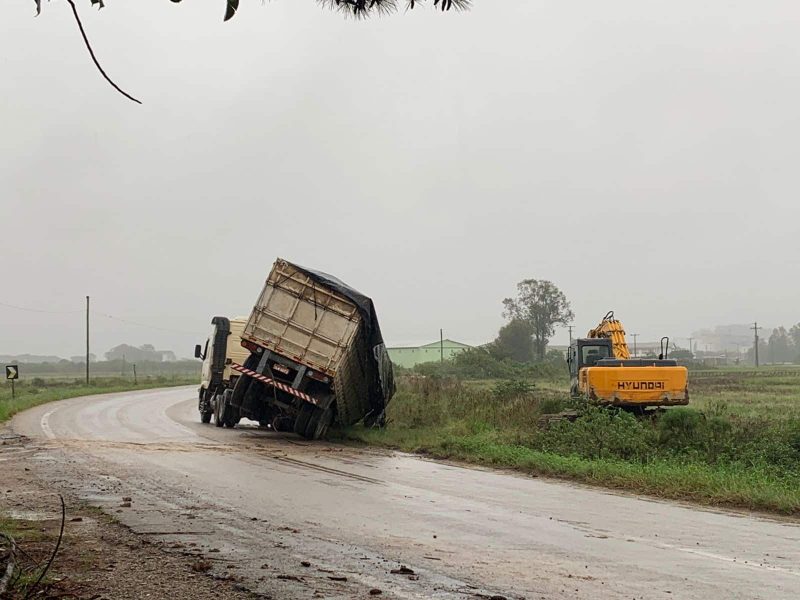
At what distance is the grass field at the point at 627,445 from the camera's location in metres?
12.0

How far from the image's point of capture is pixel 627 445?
1566cm

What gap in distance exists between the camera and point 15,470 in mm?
13125

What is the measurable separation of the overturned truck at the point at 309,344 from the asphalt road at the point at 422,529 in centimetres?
353

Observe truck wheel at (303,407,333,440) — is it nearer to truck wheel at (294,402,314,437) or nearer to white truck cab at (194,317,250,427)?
truck wheel at (294,402,314,437)

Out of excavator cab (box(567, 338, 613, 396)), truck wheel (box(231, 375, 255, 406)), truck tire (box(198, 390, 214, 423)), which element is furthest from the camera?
truck tire (box(198, 390, 214, 423))

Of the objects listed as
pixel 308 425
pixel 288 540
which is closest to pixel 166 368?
pixel 308 425

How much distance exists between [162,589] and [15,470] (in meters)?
8.32

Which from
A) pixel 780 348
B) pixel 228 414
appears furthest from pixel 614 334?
pixel 780 348

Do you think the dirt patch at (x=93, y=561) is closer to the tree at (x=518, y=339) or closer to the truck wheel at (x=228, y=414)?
the truck wheel at (x=228, y=414)

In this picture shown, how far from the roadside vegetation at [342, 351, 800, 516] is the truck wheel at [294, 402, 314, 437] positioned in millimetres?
1193

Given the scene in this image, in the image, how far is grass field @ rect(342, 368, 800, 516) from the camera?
1204 cm

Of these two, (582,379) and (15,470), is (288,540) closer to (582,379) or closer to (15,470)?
(15,470)

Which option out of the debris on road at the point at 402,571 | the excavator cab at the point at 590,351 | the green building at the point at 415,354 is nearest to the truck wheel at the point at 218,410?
the excavator cab at the point at 590,351

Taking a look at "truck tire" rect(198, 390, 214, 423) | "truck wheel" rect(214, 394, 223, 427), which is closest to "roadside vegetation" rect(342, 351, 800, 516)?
"truck wheel" rect(214, 394, 223, 427)
